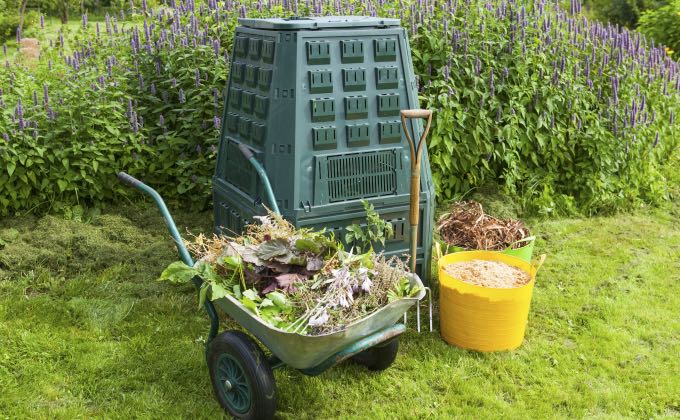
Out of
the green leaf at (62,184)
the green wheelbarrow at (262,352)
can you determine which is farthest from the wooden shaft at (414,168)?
the green leaf at (62,184)

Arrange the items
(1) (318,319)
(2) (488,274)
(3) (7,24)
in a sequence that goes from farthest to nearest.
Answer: (3) (7,24), (2) (488,274), (1) (318,319)

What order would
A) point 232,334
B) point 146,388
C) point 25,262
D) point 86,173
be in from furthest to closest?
point 86,173
point 25,262
point 146,388
point 232,334

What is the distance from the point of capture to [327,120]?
3.70 metres

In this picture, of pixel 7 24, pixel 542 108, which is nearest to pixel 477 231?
pixel 542 108

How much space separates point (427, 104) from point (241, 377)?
2.70 m

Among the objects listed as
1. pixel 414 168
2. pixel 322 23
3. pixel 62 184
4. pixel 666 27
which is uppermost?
pixel 322 23

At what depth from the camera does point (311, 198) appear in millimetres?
3707

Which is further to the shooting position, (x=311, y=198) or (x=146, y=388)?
(x=311, y=198)

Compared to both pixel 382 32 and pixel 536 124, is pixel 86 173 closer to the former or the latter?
pixel 382 32

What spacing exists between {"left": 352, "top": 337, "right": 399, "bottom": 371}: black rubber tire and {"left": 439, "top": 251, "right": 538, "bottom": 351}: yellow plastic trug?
406 millimetres

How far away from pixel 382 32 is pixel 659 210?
3.29m

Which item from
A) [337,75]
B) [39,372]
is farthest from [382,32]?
[39,372]

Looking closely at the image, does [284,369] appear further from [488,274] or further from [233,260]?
[488,274]

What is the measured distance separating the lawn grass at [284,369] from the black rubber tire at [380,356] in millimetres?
51
